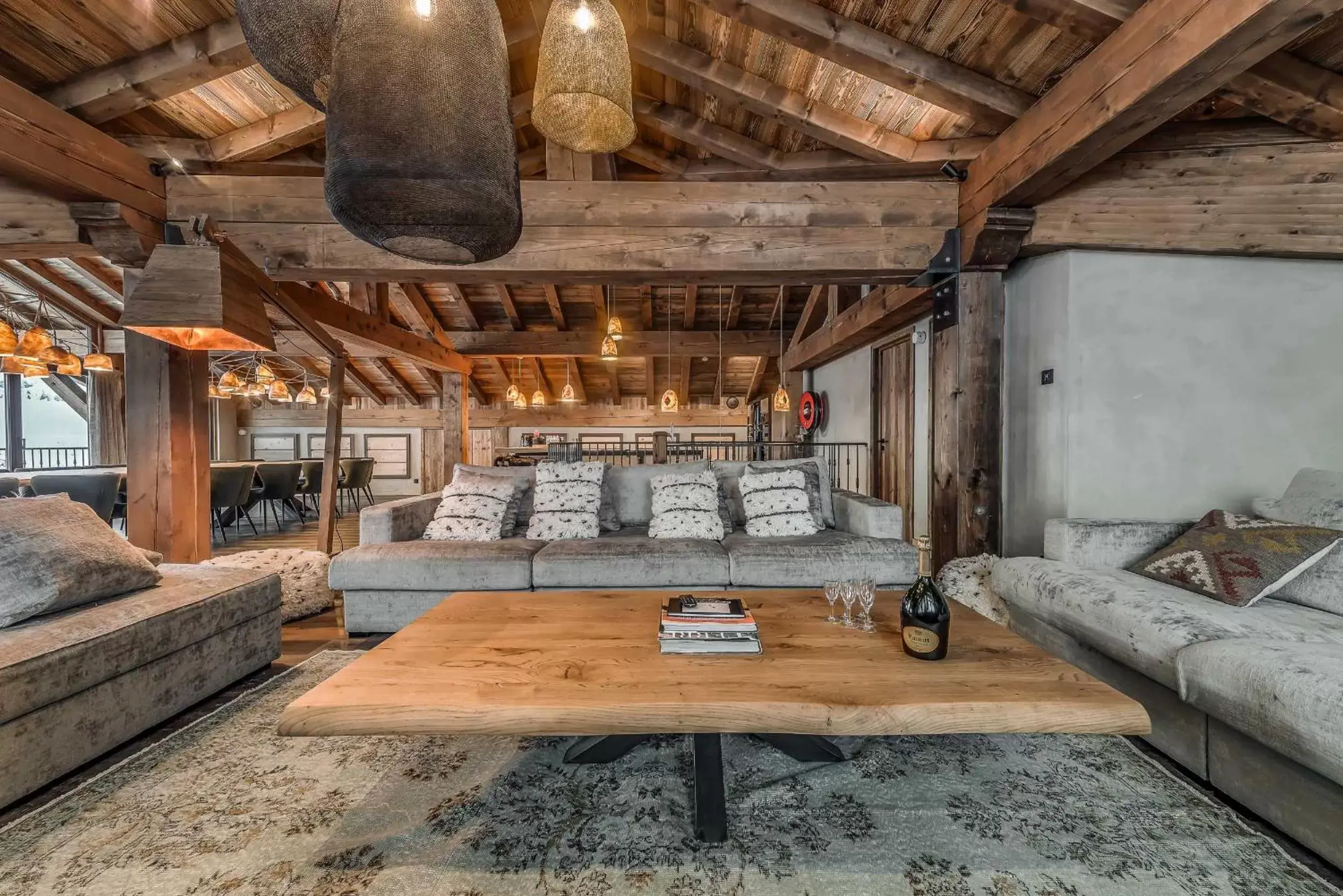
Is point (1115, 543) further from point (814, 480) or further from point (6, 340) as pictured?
point (6, 340)

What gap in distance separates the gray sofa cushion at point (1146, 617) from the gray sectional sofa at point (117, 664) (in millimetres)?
3140

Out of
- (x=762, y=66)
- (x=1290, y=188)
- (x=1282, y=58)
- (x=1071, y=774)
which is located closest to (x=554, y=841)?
(x=1071, y=774)

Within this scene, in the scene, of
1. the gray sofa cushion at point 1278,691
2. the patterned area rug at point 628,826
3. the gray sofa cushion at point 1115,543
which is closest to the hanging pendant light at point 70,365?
the patterned area rug at point 628,826

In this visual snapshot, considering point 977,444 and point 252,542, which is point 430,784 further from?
point 252,542

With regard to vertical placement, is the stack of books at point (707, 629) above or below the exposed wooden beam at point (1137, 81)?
below

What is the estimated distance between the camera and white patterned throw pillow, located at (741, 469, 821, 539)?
122 inches

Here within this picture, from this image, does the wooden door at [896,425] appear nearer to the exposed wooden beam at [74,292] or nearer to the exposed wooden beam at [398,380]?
the exposed wooden beam at [398,380]

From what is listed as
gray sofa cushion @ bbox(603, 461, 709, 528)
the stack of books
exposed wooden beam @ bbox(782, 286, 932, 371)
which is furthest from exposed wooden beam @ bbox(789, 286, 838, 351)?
the stack of books

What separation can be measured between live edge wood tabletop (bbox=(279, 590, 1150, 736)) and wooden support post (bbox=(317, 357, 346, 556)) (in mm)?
2915

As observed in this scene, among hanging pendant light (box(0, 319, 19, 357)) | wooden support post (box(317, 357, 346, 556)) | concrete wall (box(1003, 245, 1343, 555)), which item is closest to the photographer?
concrete wall (box(1003, 245, 1343, 555))

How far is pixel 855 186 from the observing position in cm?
332

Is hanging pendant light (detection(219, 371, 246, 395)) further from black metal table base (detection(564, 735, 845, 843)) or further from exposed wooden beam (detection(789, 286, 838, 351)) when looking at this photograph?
black metal table base (detection(564, 735, 845, 843))

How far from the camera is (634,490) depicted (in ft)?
11.3

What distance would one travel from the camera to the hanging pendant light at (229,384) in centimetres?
704
